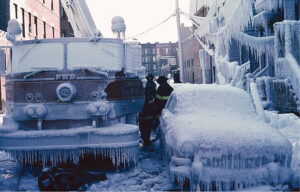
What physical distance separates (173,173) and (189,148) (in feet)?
1.40

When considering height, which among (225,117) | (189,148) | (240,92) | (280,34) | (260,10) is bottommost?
(189,148)

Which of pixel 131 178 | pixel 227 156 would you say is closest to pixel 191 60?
pixel 131 178

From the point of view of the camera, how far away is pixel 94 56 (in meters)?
5.95

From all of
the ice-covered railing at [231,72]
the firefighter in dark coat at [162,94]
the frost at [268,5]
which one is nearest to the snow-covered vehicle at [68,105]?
the firefighter in dark coat at [162,94]

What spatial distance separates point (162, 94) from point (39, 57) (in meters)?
3.29

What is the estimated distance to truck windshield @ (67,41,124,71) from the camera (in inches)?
232

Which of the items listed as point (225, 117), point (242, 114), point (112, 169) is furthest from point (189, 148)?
point (112, 169)

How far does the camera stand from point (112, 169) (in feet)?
20.0

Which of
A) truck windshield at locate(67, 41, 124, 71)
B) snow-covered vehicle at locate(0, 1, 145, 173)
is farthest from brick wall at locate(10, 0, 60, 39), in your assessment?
truck windshield at locate(67, 41, 124, 71)

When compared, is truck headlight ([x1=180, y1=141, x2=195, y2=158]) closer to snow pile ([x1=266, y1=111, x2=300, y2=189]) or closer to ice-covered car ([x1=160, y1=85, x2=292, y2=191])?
ice-covered car ([x1=160, y1=85, x2=292, y2=191])

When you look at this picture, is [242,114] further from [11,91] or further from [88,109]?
[11,91]

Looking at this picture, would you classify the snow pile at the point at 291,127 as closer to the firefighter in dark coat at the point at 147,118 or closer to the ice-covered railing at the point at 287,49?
the ice-covered railing at the point at 287,49

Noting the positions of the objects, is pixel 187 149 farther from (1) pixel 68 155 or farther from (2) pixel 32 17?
(2) pixel 32 17

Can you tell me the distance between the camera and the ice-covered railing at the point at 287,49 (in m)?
11.7
